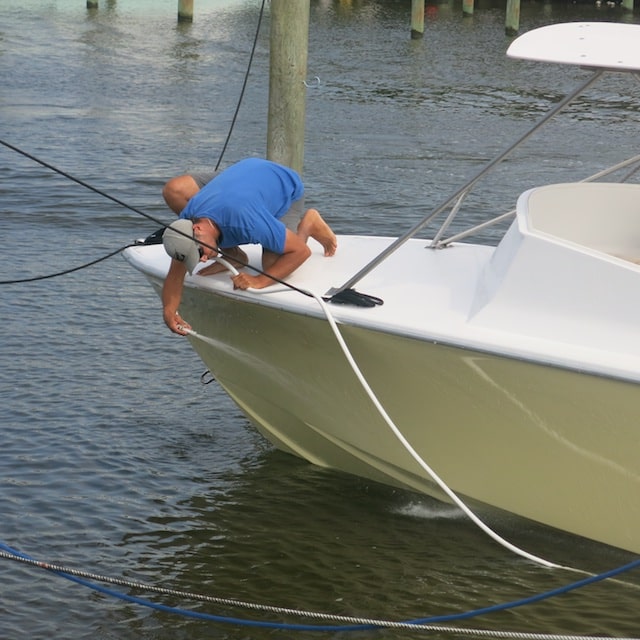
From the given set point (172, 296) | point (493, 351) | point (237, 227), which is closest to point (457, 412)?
point (493, 351)

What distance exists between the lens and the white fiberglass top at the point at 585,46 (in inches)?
215

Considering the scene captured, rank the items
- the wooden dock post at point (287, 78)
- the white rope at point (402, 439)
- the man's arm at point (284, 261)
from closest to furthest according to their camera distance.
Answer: the white rope at point (402, 439) → the man's arm at point (284, 261) → the wooden dock post at point (287, 78)

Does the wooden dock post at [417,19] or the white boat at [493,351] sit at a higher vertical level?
the wooden dock post at [417,19]

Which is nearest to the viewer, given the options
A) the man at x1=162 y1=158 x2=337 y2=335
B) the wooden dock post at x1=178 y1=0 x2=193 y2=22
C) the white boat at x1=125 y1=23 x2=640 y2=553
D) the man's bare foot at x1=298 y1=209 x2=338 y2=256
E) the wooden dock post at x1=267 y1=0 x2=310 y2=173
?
the white boat at x1=125 y1=23 x2=640 y2=553

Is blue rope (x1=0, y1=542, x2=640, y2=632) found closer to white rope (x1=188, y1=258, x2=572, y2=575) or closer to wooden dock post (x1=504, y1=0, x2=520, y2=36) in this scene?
white rope (x1=188, y1=258, x2=572, y2=575)

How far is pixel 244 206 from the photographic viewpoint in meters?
5.96

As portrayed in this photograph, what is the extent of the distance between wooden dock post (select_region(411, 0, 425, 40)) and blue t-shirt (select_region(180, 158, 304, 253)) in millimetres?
26834

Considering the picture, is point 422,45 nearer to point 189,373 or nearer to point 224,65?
point 224,65

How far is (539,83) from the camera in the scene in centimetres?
2562

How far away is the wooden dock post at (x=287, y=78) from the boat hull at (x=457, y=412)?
3661 mm

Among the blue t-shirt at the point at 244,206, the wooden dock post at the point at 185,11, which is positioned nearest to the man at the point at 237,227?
the blue t-shirt at the point at 244,206

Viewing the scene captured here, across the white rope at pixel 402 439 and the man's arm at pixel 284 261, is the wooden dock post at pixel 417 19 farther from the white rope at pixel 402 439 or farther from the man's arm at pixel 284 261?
the white rope at pixel 402 439

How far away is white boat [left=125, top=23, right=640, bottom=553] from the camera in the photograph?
5414mm

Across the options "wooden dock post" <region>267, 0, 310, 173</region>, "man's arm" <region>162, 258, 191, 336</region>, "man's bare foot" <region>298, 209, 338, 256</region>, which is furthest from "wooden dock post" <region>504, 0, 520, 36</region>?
"man's arm" <region>162, 258, 191, 336</region>
